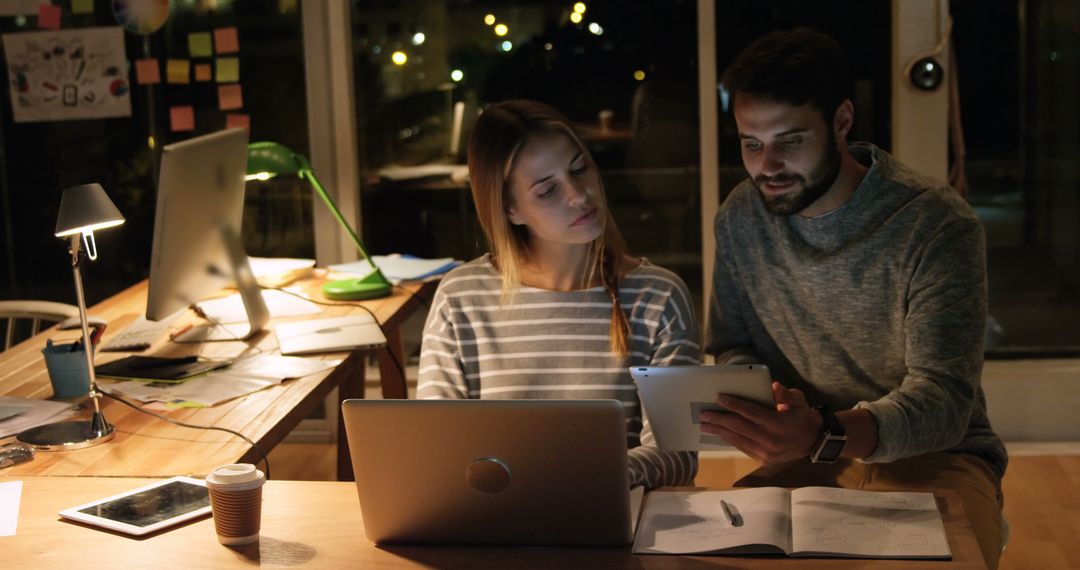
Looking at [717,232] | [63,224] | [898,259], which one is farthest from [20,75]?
[898,259]

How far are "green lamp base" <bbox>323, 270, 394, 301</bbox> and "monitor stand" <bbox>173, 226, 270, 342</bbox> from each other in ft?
0.87

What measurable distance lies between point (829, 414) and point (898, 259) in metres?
0.36

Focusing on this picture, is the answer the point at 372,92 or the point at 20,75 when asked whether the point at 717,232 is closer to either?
the point at 372,92

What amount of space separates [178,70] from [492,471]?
2.70 meters

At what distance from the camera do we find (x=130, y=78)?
3795 mm

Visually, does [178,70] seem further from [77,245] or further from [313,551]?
[313,551]

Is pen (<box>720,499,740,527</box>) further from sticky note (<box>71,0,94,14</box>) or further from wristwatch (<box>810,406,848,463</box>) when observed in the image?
sticky note (<box>71,0,94,14</box>)

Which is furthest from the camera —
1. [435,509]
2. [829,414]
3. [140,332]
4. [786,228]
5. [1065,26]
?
[1065,26]

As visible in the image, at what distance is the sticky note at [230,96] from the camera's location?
12.3ft

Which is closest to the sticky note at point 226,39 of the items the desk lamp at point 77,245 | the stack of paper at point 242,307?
the stack of paper at point 242,307

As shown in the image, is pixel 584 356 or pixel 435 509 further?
pixel 584 356

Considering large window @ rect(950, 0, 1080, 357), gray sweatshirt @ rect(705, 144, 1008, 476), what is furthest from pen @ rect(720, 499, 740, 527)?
large window @ rect(950, 0, 1080, 357)

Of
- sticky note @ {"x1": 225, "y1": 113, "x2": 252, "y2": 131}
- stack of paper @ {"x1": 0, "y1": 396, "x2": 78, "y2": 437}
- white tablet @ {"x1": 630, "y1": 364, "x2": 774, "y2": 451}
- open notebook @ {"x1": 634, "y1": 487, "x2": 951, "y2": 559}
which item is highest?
sticky note @ {"x1": 225, "y1": 113, "x2": 252, "y2": 131}

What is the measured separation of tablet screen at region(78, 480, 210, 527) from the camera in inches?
63.4
